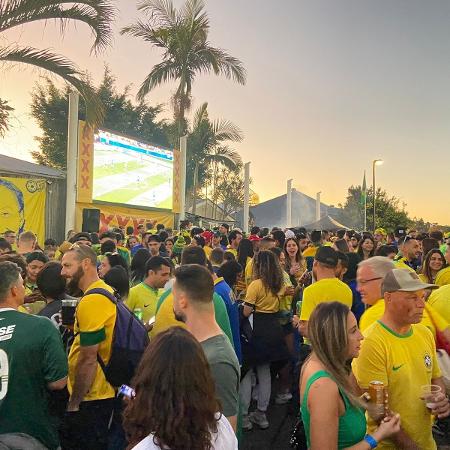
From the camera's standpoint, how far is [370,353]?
2656 millimetres

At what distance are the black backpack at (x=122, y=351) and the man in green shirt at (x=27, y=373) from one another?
0.39m

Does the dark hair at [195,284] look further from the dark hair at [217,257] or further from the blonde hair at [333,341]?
the dark hair at [217,257]

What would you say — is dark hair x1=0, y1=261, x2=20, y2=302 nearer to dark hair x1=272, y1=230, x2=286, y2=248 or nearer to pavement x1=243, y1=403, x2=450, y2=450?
pavement x1=243, y1=403, x2=450, y2=450

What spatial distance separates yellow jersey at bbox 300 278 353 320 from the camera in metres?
4.51

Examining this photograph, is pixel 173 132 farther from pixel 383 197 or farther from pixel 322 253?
pixel 322 253

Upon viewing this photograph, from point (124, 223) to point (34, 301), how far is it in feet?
47.1

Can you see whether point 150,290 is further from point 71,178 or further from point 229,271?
point 71,178

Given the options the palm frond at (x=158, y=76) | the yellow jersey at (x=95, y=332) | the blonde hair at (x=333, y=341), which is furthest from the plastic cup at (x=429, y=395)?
A: the palm frond at (x=158, y=76)

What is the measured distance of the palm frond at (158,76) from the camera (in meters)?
21.2

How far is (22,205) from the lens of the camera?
44.6ft

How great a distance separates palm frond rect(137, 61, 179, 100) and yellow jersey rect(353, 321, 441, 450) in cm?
2016

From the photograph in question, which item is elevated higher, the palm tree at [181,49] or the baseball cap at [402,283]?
the palm tree at [181,49]

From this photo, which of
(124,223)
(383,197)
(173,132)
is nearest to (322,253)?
(124,223)

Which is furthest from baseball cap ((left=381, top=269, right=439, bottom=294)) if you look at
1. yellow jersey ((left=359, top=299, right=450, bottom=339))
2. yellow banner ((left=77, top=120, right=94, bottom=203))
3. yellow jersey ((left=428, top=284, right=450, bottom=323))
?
yellow banner ((left=77, top=120, right=94, bottom=203))
